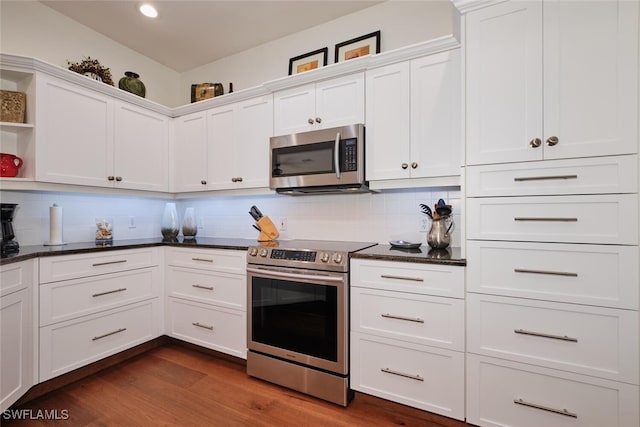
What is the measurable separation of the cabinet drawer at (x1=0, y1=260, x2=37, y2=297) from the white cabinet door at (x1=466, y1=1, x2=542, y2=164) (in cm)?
263

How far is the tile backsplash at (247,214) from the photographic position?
7.54 ft

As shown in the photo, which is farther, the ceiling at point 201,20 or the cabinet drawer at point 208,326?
the ceiling at point 201,20

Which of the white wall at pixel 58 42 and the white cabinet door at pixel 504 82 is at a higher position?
the white wall at pixel 58 42

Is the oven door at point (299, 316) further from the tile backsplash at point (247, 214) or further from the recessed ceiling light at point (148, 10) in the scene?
the recessed ceiling light at point (148, 10)

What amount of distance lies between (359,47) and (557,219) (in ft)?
6.44

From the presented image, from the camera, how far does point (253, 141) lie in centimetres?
263

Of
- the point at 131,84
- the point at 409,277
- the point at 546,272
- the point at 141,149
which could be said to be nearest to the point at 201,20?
Answer: the point at 131,84

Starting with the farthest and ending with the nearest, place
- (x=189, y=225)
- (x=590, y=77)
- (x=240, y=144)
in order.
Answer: (x=189, y=225), (x=240, y=144), (x=590, y=77)

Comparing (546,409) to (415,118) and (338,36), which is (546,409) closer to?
(415,118)

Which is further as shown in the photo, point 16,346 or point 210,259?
point 210,259

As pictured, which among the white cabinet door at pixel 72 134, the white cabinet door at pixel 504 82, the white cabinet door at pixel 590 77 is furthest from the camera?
the white cabinet door at pixel 72 134

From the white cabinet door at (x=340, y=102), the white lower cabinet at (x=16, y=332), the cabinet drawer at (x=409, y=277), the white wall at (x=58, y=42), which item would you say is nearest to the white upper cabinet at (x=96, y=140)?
the white wall at (x=58, y=42)

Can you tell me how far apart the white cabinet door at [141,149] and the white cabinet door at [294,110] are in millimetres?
1326

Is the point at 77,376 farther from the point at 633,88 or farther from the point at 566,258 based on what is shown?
the point at 633,88
